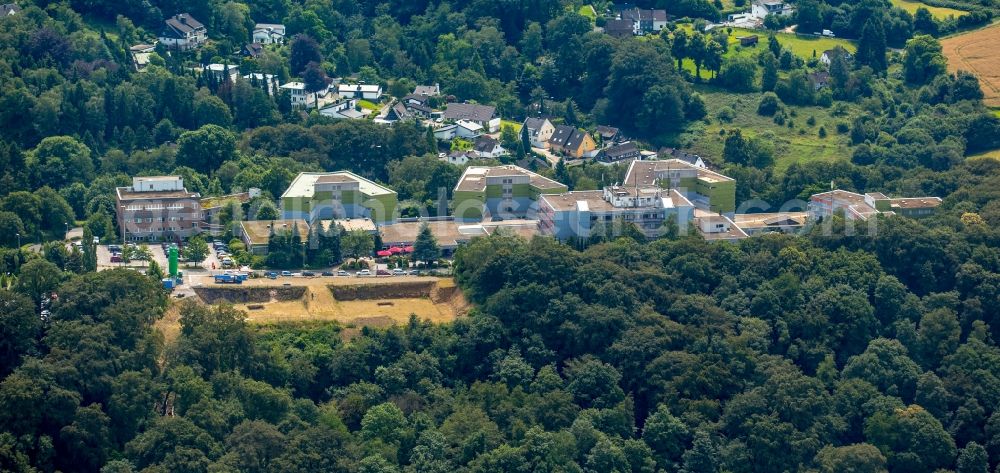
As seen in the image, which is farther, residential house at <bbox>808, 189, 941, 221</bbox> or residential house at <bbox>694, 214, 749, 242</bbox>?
residential house at <bbox>808, 189, 941, 221</bbox>

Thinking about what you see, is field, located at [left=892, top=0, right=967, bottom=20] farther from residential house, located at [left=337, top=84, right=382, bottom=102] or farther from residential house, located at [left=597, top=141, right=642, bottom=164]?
residential house, located at [left=337, top=84, right=382, bottom=102]

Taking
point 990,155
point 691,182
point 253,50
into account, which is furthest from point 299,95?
point 990,155

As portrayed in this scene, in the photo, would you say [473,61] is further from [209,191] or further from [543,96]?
[209,191]

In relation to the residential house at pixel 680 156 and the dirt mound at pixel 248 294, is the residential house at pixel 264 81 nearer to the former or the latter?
the residential house at pixel 680 156

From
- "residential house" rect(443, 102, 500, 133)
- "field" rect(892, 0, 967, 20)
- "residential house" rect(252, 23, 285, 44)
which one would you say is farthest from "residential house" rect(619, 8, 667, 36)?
"residential house" rect(252, 23, 285, 44)

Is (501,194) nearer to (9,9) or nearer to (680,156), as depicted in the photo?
(680,156)

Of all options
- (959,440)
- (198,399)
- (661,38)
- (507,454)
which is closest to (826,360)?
(959,440)
